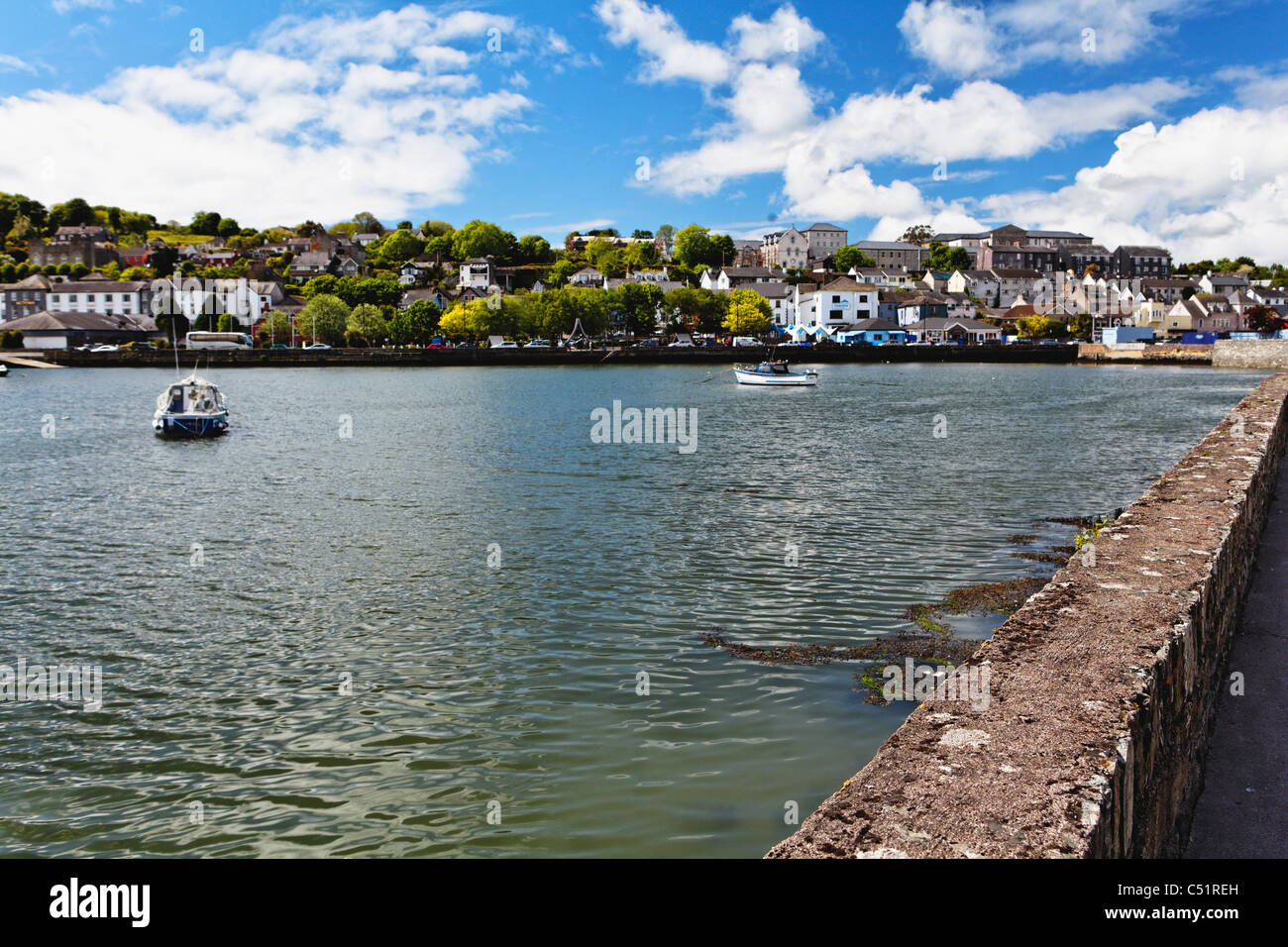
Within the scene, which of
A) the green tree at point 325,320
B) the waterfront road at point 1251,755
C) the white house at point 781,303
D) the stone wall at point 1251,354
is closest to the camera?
the waterfront road at point 1251,755

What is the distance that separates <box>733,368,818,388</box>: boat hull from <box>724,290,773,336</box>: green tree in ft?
217

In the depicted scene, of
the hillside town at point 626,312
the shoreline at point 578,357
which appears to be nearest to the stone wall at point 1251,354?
the shoreline at point 578,357

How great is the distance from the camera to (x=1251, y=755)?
6.36 m

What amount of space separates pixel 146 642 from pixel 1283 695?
39.3 feet

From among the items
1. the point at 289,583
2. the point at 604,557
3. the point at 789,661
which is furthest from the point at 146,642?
the point at 789,661

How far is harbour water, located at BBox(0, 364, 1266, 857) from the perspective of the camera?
6.99m

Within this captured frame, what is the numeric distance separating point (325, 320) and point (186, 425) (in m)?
103

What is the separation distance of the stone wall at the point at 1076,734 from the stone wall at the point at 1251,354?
4256 inches

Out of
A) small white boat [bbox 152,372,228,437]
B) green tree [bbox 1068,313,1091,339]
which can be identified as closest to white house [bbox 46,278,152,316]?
small white boat [bbox 152,372,228,437]

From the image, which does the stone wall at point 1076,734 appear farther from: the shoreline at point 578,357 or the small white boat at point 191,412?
the shoreline at point 578,357

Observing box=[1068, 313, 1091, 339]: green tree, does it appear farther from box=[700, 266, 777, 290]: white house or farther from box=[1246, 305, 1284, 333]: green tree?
box=[700, 266, 777, 290]: white house

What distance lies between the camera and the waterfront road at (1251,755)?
530 cm
